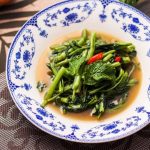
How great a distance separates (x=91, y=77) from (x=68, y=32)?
0.40m

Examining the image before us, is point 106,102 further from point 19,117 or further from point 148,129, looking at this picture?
point 19,117

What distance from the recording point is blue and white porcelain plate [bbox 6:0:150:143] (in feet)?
4.88

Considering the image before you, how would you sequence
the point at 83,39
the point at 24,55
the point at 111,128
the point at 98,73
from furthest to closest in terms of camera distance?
1. the point at 83,39
2. the point at 24,55
3. the point at 98,73
4. the point at 111,128

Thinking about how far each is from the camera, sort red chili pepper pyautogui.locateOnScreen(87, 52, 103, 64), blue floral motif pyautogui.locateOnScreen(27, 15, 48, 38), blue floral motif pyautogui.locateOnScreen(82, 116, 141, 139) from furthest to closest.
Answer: blue floral motif pyautogui.locateOnScreen(27, 15, 48, 38) → red chili pepper pyautogui.locateOnScreen(87, 52, 103, 64) → blue floral motif pyautogui.locateOnScreen(82, 116, 141, 139)

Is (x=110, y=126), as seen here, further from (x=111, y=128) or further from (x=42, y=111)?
(x=42, y=111)

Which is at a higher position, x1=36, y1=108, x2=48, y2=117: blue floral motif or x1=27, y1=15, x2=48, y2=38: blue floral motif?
x1=27, y1=15, x2=48, y2=38: blue floral motif

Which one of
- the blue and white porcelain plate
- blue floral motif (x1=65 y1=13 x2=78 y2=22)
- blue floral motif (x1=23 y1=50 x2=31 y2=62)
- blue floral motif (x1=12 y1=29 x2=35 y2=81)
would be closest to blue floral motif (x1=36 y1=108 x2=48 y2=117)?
the blue and white porcelain plate

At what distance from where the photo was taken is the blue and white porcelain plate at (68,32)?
1.49 m

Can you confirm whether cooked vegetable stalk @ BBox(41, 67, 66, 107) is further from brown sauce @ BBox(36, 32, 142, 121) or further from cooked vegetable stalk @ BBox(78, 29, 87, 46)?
cooked vegetable stalk @ BBox(78, 29, 87, 46)

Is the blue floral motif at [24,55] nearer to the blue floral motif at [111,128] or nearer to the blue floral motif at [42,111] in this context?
the blue floral motif at [42,111]

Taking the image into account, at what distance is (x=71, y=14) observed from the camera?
1.96 m

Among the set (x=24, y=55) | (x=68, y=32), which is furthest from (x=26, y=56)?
(x=68, y=32)

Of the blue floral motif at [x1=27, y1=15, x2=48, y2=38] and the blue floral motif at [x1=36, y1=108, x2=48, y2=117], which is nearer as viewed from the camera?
the blue floral motif at [x1=36, y1=108, x2=48, y2=117]

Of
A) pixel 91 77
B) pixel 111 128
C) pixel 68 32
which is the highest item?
pixel 68 32
